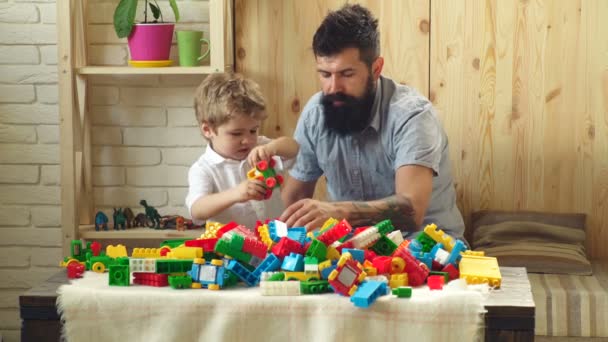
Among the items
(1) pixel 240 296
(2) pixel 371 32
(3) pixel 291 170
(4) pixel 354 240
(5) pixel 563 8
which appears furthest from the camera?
(5) pixel 563 8

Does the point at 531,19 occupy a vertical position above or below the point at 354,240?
above

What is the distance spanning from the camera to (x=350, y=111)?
2893 millimetres

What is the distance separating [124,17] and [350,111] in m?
0.89

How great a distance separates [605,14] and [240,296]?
2131mm

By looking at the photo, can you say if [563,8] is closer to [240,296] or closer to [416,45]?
[416,45]

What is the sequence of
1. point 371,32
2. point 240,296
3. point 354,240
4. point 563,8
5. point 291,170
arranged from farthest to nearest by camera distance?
1. point 563,8
2. point 291,170
3. point 371,32
4. point 354,240
5. point 240,296

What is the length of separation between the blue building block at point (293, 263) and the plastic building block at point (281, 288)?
5 centimetres

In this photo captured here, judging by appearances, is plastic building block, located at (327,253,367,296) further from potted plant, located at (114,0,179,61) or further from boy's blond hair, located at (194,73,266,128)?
potted plant, located at (114,0,179,61)

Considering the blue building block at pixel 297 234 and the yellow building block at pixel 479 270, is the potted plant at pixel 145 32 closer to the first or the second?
the blue building block at pixel 297 234

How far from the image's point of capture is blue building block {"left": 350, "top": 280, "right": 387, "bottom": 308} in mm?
1766

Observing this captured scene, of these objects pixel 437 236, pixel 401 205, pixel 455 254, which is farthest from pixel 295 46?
pixel 455 254

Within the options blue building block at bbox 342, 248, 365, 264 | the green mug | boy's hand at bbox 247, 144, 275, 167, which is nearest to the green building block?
blue building block at bbox 342, 248, 365, 264

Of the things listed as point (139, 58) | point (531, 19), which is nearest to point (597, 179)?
point (531, 19)

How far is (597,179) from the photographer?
348 cm
